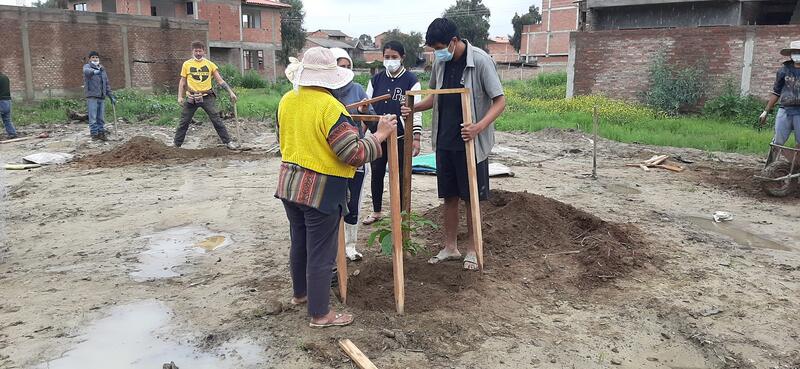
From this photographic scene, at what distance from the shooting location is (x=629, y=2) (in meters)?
20.1

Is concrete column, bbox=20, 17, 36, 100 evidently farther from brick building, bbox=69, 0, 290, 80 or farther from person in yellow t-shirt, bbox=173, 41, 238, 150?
brick building, bbox=69, 0, 290, 80

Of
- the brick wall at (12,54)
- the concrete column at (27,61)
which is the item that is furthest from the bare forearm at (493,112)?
the concrete column at (27,61)

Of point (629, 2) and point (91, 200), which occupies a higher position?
point (629, 2)

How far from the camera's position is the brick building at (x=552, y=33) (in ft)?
177

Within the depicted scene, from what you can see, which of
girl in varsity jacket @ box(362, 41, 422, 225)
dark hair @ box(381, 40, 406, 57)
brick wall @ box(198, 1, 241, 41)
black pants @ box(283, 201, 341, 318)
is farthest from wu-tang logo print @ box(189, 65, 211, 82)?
brick wall @ box(198, 1, 241, 41)

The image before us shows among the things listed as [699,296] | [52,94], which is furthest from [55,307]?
[52,94]

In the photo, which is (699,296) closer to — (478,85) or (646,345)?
(646,345)

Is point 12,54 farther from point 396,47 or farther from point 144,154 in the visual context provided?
point 396,47

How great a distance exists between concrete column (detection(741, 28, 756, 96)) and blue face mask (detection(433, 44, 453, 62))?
14.9m

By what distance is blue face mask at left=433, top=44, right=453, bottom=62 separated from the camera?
4.34 metres

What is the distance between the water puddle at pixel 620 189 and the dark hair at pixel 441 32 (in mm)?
4495

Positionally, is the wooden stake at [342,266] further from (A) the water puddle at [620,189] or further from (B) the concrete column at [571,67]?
(B) the concrete column at [571,67]

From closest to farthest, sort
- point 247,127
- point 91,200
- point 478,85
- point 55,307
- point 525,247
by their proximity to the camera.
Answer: point 55,307 → point 478,85 → point 525,247 → point 91,200 → point 247,127

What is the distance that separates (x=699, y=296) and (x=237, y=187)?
5665 millimetres
